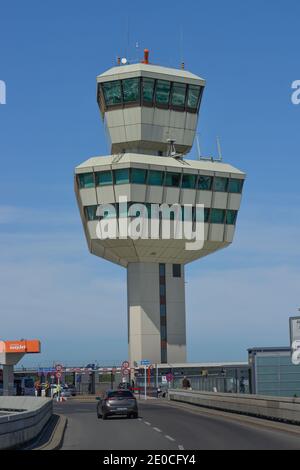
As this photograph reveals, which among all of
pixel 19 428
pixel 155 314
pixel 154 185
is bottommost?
pixel 19 428

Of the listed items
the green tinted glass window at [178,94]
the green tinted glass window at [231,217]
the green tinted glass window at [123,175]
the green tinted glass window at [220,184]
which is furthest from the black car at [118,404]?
the green tinted glass window at [178,94]

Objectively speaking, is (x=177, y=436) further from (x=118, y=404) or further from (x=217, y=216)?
(x=217, y=216)

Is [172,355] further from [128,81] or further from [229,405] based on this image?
[229,405]

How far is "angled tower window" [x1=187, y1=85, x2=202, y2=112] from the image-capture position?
8400cm

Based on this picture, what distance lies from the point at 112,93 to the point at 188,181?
42.5ft

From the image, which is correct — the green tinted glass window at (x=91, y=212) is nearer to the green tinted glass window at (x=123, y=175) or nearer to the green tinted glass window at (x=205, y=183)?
the green tinted glass window at (x=123, y=175)

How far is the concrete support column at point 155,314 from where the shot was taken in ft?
278

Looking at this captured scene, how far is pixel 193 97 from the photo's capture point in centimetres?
8456

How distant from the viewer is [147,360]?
82.0 meters

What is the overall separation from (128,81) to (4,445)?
66.2 metres

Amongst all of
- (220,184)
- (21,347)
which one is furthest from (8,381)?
(220,184)

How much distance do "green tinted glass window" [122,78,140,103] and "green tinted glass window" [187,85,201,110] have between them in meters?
6.39

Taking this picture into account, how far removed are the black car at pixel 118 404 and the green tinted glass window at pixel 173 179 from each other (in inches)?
1797
